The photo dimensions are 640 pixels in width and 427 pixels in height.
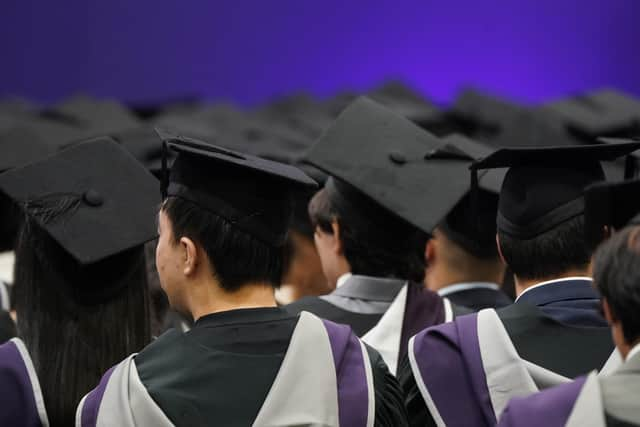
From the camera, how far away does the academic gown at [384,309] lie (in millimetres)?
2660

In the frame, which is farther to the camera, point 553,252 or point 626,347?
point 553,252

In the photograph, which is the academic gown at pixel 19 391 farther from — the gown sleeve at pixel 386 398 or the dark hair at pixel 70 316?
the gown sleeve at pixel 386 398

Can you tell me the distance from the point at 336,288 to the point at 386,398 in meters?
0.89

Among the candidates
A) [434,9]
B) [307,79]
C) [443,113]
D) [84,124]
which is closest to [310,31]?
[307,79]

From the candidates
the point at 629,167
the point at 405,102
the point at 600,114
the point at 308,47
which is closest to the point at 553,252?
the point at 629,167

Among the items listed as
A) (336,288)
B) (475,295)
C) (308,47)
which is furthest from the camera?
(308,47)

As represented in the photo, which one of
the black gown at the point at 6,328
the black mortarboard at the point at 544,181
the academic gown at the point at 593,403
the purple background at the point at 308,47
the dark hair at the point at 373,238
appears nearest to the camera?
the academic gown at the point at 593,403

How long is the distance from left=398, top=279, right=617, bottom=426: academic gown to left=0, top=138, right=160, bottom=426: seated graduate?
2.12 feet

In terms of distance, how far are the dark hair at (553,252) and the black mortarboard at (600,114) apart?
4079 mm

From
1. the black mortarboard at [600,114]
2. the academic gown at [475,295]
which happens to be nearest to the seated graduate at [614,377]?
the academic gown at [475,295]

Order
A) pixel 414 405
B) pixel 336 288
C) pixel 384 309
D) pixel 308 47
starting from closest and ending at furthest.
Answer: pixel 414 405 → pixel 384 309 → pixel 336 288 → pixel 308 47

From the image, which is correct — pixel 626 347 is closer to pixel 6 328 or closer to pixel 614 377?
pixel 614 377

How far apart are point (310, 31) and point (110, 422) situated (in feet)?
38.1

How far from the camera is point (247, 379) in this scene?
6.19 feet
